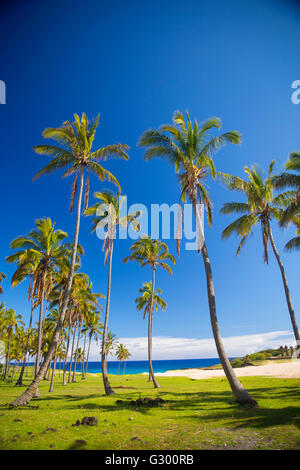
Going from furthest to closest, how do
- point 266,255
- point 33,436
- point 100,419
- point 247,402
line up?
1. point 266,255
2. point 247,402
3. point 100,419
4. point 33,436

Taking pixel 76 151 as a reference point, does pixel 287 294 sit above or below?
below

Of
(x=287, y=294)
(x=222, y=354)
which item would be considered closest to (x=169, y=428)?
(x=222, y=354)

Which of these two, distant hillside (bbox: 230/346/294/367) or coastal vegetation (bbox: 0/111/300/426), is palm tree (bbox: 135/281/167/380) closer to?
coastal vegetation (bbox: 0/111/300/426)

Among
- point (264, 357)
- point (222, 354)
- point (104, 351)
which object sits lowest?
point (264, 357)

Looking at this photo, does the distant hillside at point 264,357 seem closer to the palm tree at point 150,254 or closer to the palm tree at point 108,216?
the palm tree at point 150,254

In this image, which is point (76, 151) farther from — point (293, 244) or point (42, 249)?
point (293, 244)

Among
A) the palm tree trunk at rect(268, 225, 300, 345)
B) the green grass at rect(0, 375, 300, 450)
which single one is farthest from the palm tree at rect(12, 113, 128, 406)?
the palm tree trunk at rect(268, 225, 300, 345)

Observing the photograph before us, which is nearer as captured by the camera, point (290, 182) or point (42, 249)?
point (290, 182)

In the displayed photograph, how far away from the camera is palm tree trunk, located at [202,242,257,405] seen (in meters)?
Result: 10.7

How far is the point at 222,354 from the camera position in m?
11.5

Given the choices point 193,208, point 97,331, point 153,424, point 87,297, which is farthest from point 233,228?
point 97,331
